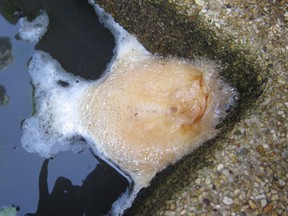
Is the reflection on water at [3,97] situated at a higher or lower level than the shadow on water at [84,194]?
higher

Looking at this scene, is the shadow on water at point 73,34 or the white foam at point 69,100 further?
the shadow on water at point 73,34

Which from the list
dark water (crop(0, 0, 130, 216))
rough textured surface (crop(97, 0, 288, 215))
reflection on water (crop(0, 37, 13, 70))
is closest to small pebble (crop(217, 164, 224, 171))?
rough textured surface (crop(97, 0, 288, 215))

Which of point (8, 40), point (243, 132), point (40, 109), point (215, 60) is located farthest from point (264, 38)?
point (8, 40)

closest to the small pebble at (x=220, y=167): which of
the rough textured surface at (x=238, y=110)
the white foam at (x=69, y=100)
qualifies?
the rough textured surface at (x=238, y=110)

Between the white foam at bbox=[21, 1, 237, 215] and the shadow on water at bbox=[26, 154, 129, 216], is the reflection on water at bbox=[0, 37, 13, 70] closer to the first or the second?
the white foam at bbox=[21, 1, 237, 215]

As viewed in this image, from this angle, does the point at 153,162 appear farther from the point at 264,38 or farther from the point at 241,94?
the point at 264,38

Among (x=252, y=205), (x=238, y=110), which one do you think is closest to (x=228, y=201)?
(x=252, y=205)

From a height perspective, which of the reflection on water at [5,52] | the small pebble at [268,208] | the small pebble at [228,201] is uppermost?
the reflection on water at [5,52]

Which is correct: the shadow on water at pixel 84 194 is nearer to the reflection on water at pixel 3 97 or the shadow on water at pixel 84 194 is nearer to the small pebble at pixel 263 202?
the reflection on water at pixel 3 97
